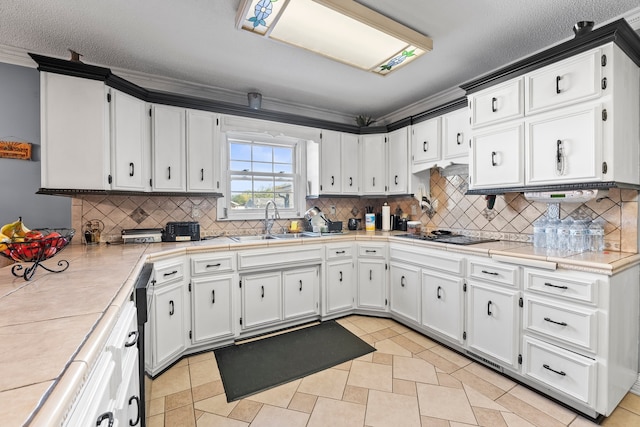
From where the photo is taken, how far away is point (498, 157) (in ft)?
7.64

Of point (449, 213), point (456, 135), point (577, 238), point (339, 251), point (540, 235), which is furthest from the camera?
point (449, 213)

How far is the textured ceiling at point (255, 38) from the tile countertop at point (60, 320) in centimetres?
162

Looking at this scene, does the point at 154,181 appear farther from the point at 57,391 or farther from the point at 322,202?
the point at 57,391

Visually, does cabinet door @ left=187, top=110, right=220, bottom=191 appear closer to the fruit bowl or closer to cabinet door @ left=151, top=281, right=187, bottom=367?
cabinet door @ left=151, top=281, right=187, bottom=367

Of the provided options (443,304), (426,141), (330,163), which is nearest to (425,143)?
(426,141)

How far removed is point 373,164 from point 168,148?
231cm

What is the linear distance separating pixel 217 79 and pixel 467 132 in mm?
2477

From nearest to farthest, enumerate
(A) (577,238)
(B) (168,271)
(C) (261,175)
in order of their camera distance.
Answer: (A) (577,238)
(B) (168,271)
(C) (261,175)

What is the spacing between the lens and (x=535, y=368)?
1.89m

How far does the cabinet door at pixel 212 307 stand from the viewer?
2.41m

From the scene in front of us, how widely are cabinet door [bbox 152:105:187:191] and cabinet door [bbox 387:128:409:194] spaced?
232 cm

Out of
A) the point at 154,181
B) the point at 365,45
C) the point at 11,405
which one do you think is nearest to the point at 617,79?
the point at 365,45

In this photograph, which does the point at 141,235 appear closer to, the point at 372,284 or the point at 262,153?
the point at 262,153

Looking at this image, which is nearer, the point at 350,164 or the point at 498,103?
the point at 498,103
